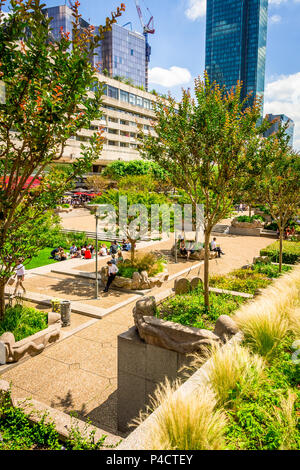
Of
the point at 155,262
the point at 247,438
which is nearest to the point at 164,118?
the point at 247,438

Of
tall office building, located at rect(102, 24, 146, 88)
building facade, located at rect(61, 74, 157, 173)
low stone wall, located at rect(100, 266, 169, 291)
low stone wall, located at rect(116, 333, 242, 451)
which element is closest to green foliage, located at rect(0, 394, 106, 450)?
low stone wall, located at rect(116, 333, 242, 451)

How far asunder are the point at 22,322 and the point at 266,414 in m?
7.47

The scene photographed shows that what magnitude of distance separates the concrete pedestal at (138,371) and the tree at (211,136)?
2.15m

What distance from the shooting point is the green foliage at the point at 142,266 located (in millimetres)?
15522

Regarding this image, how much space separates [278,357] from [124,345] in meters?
2.89

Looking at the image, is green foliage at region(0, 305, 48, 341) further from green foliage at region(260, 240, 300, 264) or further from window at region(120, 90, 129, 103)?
window at region(120, 90, 129, 103)

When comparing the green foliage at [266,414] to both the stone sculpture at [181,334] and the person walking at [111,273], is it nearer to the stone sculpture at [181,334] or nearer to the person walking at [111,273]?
the stone sculpture at [181,334]

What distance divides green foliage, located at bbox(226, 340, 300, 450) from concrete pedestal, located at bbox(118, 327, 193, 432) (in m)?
1.74

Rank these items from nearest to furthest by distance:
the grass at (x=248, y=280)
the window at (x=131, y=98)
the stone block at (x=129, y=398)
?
the stone block at (x=129, y=398) → the grass at (x=248, y=280) → the window at (x=131, y=98)

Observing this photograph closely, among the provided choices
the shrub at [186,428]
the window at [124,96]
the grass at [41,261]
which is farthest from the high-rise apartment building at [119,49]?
the shrub at [186,428]

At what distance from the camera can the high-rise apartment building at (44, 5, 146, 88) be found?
147988 mm

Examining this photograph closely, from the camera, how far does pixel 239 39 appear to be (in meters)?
147

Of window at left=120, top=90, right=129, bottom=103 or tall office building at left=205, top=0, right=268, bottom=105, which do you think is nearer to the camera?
window at left=120, top=90, right=129, bottom=103

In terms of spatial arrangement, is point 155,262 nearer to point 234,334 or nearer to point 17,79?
point 234,334
